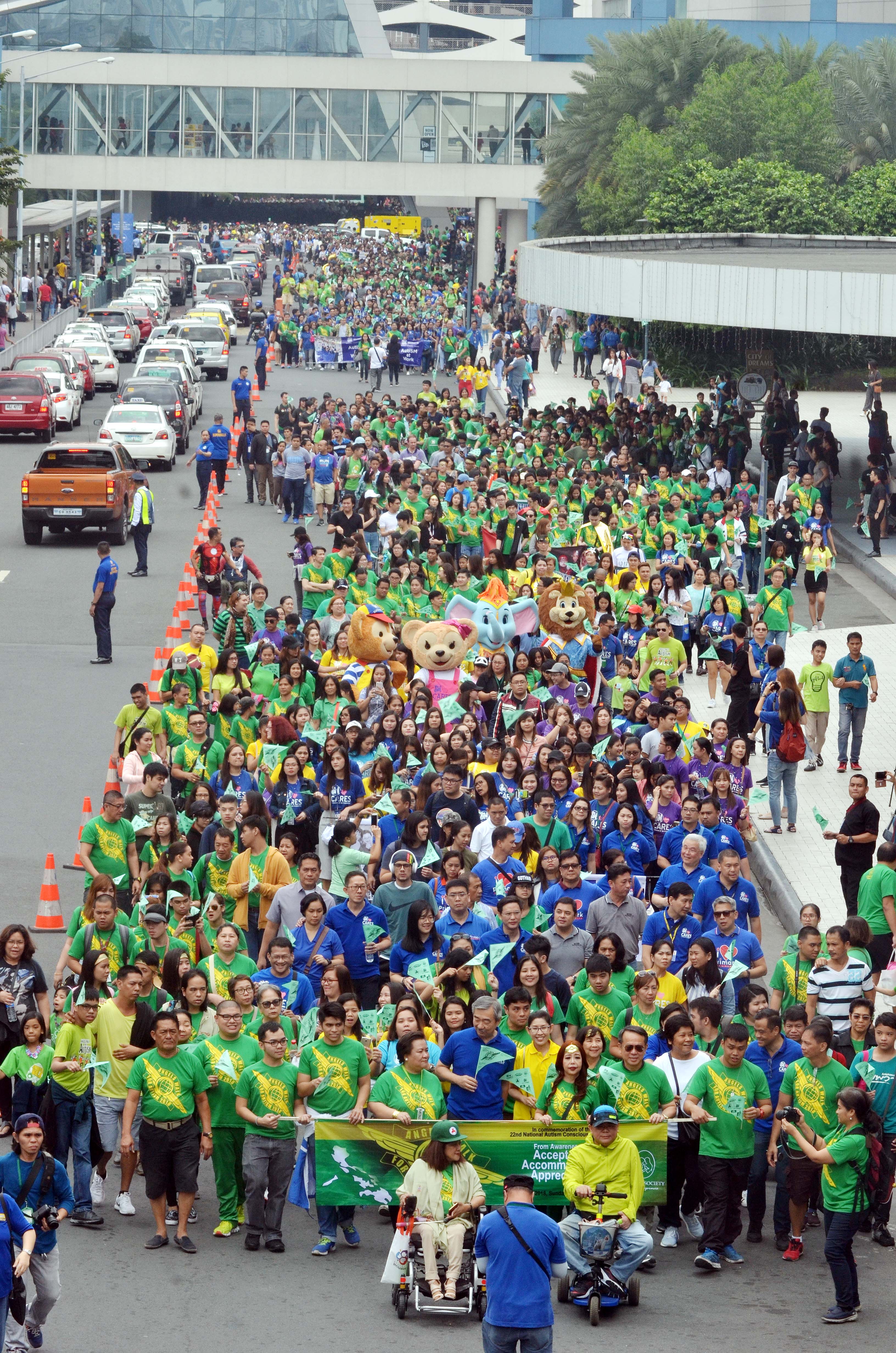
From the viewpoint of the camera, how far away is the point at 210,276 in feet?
241

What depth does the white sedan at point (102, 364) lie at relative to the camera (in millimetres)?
49719

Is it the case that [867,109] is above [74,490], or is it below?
above

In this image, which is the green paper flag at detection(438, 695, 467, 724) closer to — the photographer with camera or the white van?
the photographer with camera

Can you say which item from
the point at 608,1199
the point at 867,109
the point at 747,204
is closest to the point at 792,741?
the point at 608,1199

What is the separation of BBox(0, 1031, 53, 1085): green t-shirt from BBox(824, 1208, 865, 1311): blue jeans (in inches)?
153

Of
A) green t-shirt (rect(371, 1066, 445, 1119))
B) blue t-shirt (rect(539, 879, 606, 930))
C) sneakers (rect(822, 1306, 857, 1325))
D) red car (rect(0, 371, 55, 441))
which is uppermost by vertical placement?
red car (rect(0, 371, 55, 441))

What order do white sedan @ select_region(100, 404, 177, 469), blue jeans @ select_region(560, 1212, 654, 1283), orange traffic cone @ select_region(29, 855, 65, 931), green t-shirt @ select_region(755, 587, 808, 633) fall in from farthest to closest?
white sedan @ select_region(100, 404, 177, 469)
green t-shirt @ select_region(755, 587, 808, 633)
orange traffic cone @ select_region(29, 855, 65, 931)
blue jeans @ select_region(560, 1212, 654, 1283)

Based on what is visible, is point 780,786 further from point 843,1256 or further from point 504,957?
point 843,1256

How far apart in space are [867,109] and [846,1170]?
51.2 metres

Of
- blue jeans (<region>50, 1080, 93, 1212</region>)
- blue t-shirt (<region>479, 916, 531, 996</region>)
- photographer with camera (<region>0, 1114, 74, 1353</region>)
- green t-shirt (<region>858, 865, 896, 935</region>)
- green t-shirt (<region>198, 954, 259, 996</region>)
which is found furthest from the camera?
green t-shirt (<region>858, 865, 896, 935</region>)

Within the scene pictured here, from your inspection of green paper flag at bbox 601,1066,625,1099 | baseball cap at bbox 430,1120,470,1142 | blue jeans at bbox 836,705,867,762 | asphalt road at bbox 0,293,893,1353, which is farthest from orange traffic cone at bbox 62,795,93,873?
blue jeans at bbox 836,705,867,762

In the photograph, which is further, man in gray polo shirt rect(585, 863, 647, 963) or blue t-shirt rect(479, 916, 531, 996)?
man in gray polo shirt rect(585, 863, 647, 963)

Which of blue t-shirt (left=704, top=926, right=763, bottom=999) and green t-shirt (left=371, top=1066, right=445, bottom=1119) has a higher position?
blue t-shirt (left=704, top=926, right=763, bottom=999)

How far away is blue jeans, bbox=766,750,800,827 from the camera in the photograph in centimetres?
1708
